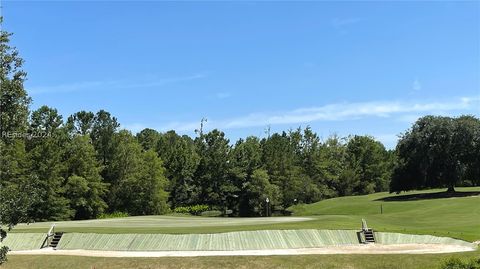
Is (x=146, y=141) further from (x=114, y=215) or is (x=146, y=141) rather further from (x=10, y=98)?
(x=10, y=98)

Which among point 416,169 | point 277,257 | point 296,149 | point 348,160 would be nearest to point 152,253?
point 277,257

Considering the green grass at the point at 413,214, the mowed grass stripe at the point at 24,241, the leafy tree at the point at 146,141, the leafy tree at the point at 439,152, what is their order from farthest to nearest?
the leafy tree at the point at 146,141
the leafy tree at the point at 439,152
the green grass at the point at 413,214
the mowed grass stripe at the point at 24,241

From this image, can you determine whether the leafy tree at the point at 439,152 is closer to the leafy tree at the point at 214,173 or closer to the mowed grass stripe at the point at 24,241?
the leafy tree at the point at 214,173

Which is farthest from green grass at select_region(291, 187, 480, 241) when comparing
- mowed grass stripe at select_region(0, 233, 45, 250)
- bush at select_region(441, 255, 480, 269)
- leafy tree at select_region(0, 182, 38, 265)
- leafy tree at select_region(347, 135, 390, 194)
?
leafy tree at select_region(347, 135, 390, 194)

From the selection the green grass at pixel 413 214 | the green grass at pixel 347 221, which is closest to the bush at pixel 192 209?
the green grass at pixel 413 214

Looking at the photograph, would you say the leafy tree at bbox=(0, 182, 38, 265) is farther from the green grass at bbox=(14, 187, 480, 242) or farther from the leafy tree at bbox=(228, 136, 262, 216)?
the leafy tree at bbox=(228, 136, 262, 216)

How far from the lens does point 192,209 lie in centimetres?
7900

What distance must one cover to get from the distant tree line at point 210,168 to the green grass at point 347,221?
698cm

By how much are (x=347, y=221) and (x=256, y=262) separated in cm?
1477

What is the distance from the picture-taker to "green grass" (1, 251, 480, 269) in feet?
75.2

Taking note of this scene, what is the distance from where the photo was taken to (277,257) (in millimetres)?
24438

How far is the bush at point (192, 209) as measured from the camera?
78562 millimetres

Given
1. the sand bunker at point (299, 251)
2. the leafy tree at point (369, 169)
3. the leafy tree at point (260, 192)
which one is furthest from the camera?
the leafy tree at point (369, 169)

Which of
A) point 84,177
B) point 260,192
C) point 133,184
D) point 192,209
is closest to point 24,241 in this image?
point 84,177
